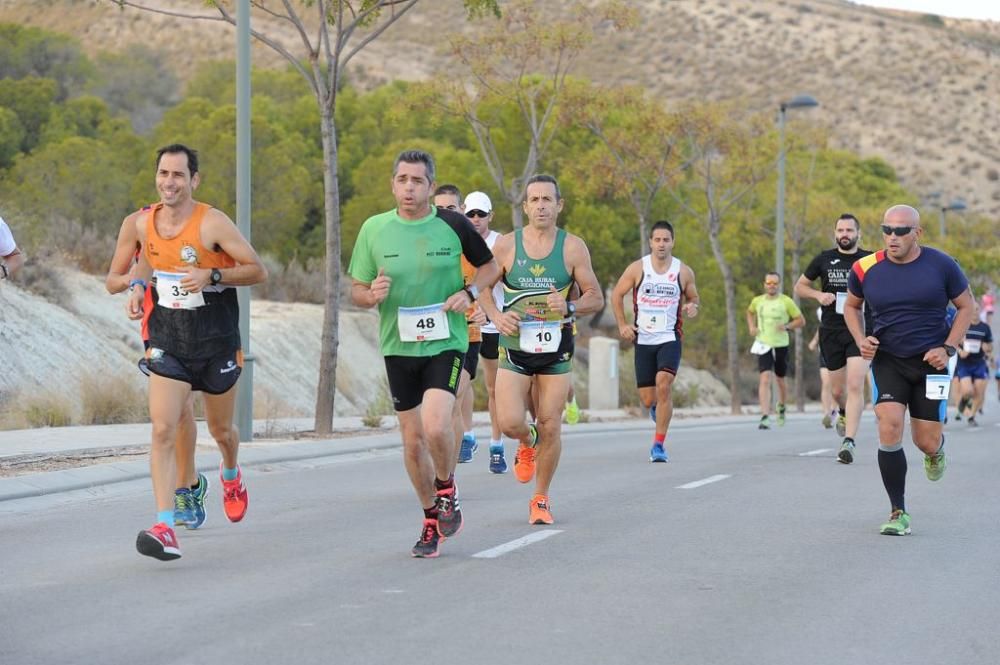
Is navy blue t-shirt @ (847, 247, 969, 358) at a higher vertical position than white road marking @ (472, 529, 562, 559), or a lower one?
higher

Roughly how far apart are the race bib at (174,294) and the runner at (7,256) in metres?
1.53

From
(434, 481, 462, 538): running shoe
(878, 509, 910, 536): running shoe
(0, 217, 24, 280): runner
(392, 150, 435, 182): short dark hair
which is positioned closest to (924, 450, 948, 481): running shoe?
(878, 509, 910, 536): running shoe

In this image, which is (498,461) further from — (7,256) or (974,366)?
(974,366)

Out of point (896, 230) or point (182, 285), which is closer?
point (182, 285)

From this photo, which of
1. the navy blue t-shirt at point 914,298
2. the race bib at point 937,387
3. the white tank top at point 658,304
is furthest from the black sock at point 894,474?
the white tank top at point 658,304

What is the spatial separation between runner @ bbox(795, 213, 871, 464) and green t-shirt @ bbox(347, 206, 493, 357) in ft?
27.6

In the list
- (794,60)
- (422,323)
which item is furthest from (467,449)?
(794,60)

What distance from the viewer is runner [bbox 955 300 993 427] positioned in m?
28.3

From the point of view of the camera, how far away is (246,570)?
9.13 meters

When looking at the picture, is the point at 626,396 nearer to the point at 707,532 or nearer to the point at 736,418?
the point at 736,418

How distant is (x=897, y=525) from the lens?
36.4ft

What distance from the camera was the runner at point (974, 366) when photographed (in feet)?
92.7

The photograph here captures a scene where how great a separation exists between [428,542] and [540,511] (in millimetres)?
1849

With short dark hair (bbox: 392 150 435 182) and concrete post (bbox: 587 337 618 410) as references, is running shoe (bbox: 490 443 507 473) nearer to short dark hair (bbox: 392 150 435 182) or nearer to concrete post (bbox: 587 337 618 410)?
short dark hair (bbox: 392 150 435 182)
